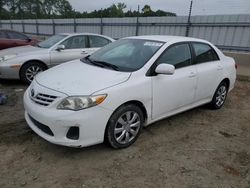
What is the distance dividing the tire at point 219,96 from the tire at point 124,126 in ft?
7.15

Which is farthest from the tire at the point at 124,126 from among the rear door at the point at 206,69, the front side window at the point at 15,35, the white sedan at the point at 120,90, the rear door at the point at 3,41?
the front side window at the point at 15,35

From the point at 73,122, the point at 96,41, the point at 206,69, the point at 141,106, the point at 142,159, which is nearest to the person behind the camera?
the point at 73,122

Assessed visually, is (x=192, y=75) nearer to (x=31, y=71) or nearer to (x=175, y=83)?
(x=175, y=83)

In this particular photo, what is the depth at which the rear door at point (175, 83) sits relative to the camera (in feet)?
11.1

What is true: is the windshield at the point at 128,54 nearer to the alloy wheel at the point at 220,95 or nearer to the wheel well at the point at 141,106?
the wheel well at the point at 141,106

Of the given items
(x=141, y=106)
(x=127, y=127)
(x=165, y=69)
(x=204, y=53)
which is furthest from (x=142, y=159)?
(x=204, y=53)

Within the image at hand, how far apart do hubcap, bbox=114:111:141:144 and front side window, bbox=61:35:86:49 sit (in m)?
4.20

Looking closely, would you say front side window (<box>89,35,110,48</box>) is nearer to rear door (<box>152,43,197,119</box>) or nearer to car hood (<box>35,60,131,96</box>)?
car hood (<box>35,60,131,96</box>)

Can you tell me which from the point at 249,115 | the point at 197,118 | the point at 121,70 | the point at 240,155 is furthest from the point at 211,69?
the point at 121,70

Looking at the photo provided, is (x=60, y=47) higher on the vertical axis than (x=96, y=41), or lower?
lower

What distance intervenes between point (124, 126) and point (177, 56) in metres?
1.56

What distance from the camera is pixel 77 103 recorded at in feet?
8.76

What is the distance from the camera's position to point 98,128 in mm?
2775

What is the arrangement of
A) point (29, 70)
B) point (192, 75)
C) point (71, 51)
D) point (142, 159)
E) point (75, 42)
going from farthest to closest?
1. point (75, 42)
2. point (71, 51)
3. point (29, 70)
4. point (192, 75)
5. point (142, 159)
